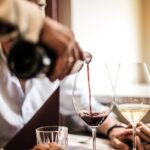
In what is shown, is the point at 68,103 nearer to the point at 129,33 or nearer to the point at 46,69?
the point at 46,69

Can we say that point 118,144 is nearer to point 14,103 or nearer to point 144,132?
point 144,132

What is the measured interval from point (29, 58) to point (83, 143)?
0.51 metres

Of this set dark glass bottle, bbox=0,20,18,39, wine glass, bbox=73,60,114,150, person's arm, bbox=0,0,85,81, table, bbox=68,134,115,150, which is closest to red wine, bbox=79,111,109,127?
wine glass, bbox=73,60,114,150

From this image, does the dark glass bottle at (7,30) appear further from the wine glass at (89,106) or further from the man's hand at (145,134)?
the man's hand at (145,134)

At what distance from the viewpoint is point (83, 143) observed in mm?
812

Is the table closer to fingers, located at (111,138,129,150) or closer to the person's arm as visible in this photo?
fingers, located at (111,138,129,150)

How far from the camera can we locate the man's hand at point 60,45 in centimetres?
35

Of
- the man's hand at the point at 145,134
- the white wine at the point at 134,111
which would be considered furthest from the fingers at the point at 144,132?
the white wine at the point at 134,111

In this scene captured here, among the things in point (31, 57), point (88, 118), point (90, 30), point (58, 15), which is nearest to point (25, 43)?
point (31, 57)

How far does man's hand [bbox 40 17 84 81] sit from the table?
39 centimetres

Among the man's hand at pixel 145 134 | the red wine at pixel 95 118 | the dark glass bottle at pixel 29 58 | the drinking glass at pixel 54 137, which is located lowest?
the man's hand at pixel 145 134

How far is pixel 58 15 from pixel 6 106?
63 centimetres

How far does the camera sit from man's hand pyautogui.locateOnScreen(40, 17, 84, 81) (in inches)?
13.8

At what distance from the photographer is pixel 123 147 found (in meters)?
0.75
